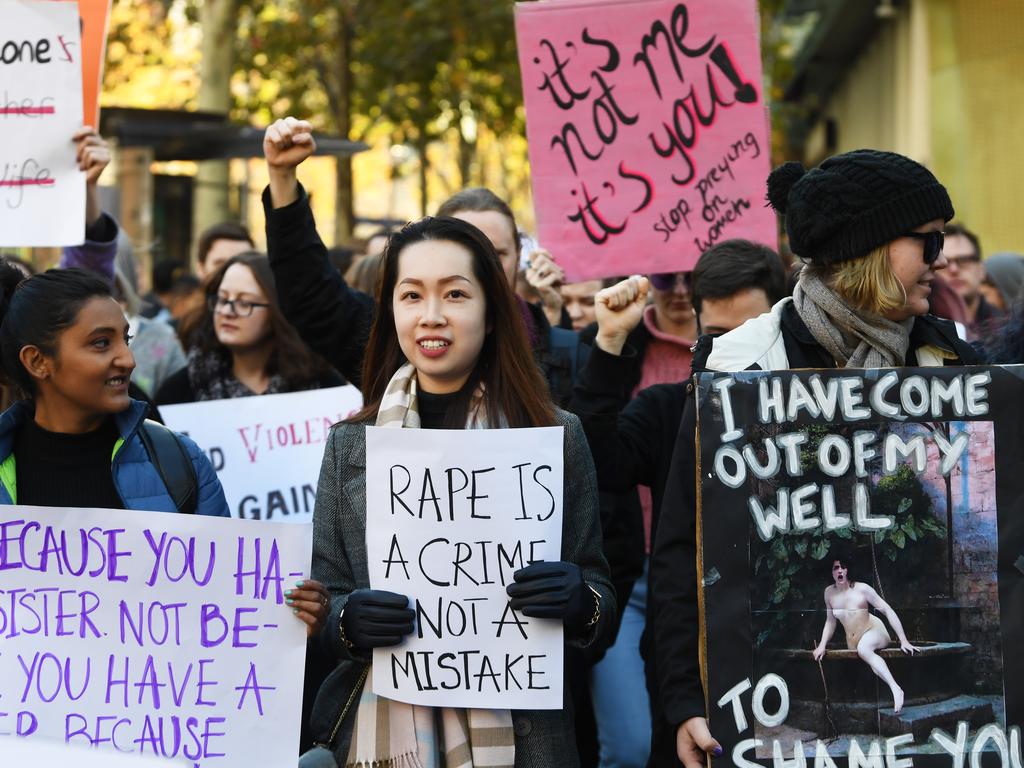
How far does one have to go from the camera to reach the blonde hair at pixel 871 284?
3.04 metres

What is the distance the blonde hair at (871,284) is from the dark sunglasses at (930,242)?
0.06 meters

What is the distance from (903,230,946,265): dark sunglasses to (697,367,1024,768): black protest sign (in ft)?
0.96

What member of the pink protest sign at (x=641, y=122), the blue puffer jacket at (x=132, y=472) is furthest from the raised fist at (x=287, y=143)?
the pink protest sign at (x=641, y=122)

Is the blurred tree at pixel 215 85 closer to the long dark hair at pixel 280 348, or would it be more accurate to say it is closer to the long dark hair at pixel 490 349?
the long dark hair at pixel 280 348

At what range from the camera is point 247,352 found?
5.75m

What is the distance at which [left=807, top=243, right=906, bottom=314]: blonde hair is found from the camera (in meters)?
3.04

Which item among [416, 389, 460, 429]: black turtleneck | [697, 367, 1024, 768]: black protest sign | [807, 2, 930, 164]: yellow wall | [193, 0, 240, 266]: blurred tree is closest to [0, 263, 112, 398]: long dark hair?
[416, 389, 460, 429]: black turtleneck

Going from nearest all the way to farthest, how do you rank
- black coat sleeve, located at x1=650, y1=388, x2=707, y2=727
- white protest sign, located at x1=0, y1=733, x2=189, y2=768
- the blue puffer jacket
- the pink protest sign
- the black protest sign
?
white protest sign, located at x1=0, y1=733, x2=189, y2=768 < the black protest sign < black coat sleeve, located at x1=650, y1=388, x2=707, y2=727 < the blue puffer jacket < the pink protest sign

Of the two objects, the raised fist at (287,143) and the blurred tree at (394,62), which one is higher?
the blurred tree at (394,62)

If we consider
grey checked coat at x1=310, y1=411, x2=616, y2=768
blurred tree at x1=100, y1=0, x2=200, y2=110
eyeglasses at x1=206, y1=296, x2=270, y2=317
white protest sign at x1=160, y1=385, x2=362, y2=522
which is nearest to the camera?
grey checked coat at x1=310, y1=411, x2=616, y2=768

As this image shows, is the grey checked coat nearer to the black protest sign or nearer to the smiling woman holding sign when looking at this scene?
the smiling woman holding sign

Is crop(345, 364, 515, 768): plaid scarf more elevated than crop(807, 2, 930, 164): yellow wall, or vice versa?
crop(807, 2, 930, 164): yellow wall

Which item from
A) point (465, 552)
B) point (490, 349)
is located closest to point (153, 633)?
point (465, 552)

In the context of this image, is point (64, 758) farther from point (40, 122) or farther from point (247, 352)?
point (247, 352)
